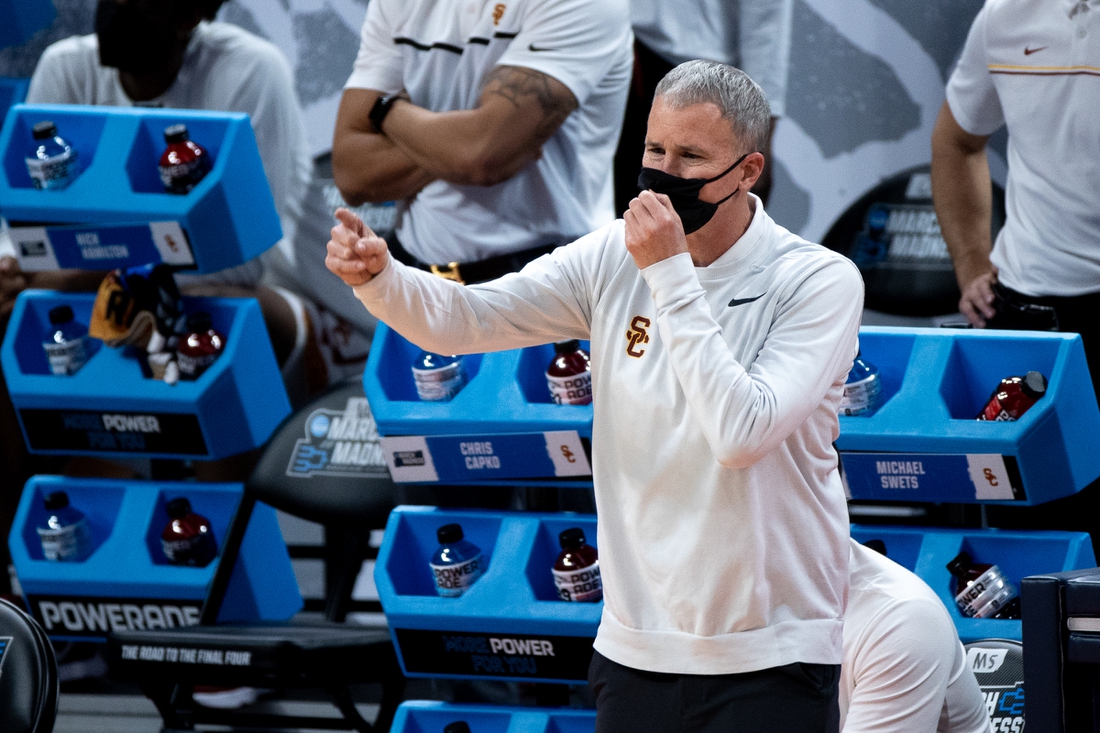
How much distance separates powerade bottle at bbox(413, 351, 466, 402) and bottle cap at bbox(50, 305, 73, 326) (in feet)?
3.45

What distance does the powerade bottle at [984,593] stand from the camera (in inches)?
101

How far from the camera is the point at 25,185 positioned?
354 cm

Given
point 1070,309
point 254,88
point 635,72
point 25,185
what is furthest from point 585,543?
point 254,88

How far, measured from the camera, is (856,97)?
4145mm

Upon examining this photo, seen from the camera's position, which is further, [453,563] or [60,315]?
[60,315]

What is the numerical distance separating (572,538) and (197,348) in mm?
1150

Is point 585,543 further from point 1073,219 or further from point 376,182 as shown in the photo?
point 1073,219

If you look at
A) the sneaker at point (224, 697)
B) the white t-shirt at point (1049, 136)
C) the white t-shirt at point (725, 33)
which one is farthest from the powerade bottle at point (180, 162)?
the white t-shirt at point (1049, 136)

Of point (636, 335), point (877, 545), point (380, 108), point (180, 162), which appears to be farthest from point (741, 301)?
point (180, 162)

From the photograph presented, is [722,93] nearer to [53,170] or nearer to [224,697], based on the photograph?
[53,170]

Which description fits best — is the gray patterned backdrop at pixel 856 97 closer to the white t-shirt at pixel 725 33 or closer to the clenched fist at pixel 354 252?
the white t-shirt at pixel 725 33

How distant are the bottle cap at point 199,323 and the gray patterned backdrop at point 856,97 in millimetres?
1691

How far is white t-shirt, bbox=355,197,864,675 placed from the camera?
1812 mm

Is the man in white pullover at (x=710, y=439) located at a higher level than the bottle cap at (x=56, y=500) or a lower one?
higher
